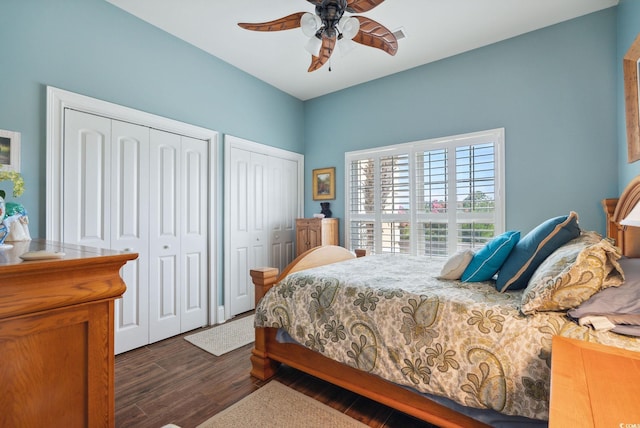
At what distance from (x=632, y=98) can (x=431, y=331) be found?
2241 millimetres

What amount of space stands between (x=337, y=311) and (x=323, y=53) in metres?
1.90

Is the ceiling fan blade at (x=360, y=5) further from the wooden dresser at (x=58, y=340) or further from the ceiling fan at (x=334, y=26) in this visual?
the wooden dresser at (x=58, y=340)

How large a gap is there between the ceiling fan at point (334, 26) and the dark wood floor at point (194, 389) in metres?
2.40

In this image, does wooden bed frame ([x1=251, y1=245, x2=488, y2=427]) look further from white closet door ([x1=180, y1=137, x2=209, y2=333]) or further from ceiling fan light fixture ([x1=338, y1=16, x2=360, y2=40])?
ceiling fan light fixture ([x1=338, y1=16, x2=360, y2=40])

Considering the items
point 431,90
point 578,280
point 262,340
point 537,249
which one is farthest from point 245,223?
point 578,280

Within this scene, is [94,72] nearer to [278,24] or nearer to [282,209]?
[278,24]

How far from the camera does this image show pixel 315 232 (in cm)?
397

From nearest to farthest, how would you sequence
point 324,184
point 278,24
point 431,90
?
point 278,24
point 431,90
point 324,184

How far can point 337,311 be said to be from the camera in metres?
1.79

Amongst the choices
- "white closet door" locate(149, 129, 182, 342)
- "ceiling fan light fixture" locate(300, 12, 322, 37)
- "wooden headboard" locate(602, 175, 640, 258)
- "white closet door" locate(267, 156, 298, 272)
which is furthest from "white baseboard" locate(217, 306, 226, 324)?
"wooden headboard" locate(602, 175, 640, 258)

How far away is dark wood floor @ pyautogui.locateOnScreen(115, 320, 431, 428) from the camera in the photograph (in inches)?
69.1

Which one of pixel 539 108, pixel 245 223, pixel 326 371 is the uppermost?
pixel 539 108

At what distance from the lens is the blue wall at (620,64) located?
2157 mm

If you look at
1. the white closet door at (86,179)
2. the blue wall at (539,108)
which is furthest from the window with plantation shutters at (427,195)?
the white closet door at (86,179)
